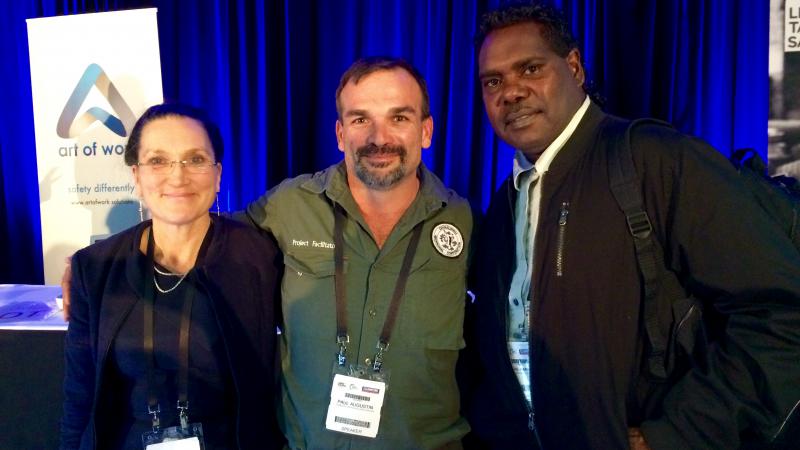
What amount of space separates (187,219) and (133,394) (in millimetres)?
598

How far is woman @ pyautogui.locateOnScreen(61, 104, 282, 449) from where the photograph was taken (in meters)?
1.65

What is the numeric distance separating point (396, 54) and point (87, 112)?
1.96 m

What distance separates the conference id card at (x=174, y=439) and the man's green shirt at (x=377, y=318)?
0.31 meters

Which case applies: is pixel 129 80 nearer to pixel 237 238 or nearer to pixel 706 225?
pixel 237 238

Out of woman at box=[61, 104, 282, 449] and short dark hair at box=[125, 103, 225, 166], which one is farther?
short dark hair at box=[125, 103, 225, 166]

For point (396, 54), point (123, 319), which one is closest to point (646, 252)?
point (123, 319)

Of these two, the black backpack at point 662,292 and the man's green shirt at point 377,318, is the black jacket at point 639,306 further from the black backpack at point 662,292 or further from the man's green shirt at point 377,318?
the man's green shirt at point 377,318

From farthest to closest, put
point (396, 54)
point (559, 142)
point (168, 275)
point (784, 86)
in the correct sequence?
point (396, 54)
point (784, 86)
point (168, 275)
point (559, 142)

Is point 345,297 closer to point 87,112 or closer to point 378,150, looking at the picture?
point 378,150

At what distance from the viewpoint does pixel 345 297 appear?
1.75 m

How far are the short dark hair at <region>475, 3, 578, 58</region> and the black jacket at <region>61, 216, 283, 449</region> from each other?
117cm

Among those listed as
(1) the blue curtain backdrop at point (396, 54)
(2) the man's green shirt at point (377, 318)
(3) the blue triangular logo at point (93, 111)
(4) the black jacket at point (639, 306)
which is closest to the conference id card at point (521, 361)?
(4) the black jacket at point (639, 306)

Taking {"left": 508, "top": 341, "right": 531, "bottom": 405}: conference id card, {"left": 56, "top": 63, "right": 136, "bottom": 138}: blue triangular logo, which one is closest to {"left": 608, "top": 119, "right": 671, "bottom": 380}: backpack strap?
{"left": 508, "top": 341, "right": 531, "bottom": 405}: conference id card

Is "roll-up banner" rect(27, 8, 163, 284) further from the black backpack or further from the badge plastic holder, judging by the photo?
the black backpack
